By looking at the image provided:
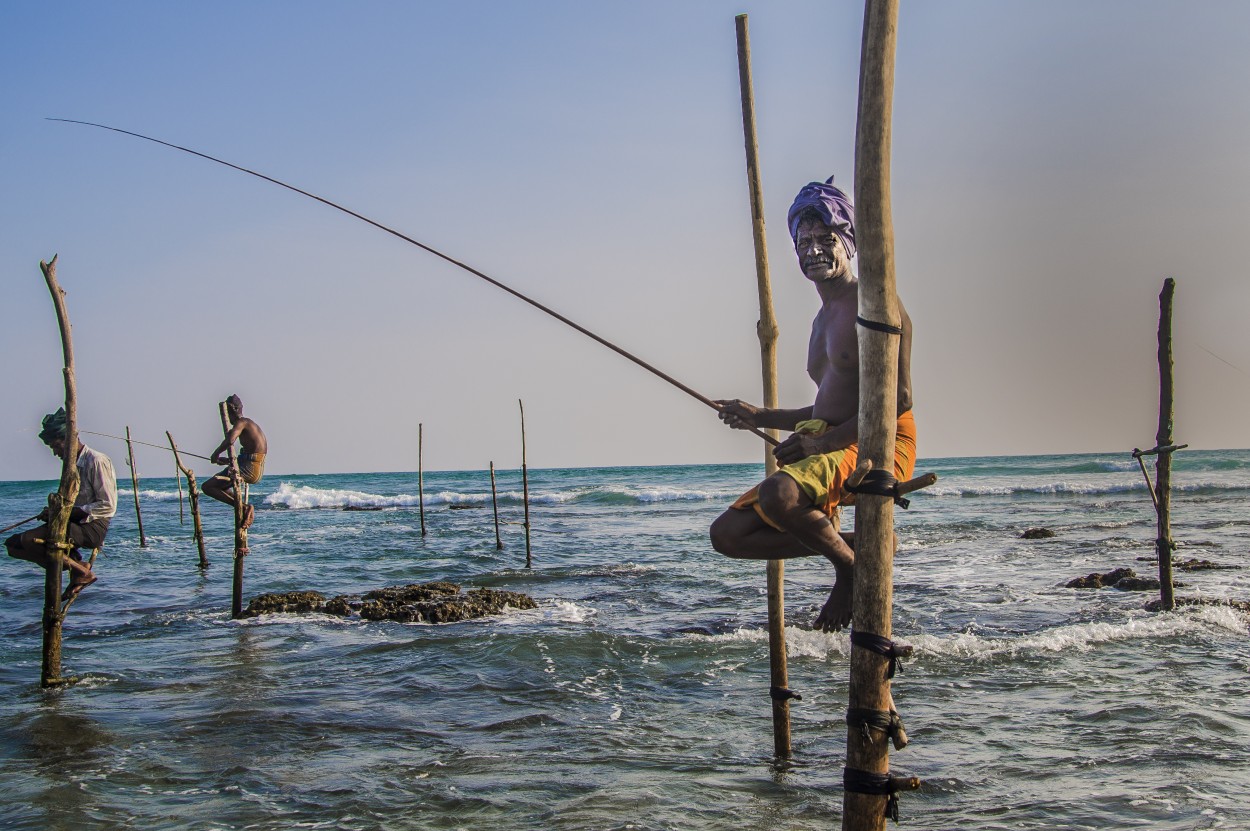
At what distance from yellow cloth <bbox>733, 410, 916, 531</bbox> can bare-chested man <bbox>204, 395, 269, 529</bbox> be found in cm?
1054

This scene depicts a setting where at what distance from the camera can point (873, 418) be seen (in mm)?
3285

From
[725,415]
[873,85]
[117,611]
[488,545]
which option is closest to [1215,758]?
[725,415]

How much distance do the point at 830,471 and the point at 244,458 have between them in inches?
445

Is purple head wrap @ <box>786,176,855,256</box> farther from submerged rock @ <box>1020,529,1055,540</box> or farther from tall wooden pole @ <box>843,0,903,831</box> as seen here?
submerged rock @ <box>1020,529,1055,540</box>

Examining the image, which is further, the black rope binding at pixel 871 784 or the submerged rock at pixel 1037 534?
the submerged rock at pixel 1037 534

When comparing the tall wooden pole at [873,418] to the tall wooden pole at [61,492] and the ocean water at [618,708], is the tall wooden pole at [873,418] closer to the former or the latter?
the ocean water at [618,708]

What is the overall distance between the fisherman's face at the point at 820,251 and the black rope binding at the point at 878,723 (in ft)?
5.66

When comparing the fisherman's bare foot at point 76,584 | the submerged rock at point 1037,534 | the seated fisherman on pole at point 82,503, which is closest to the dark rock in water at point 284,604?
the fisherman's bare foot at point 76,584

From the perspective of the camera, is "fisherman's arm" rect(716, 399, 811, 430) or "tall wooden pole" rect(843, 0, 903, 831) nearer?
"tall wooden pole" rect(843, 0, 903, 831)

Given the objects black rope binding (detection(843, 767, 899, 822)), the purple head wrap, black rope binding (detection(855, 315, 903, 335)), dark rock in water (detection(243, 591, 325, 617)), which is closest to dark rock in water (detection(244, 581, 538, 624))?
dark rock in water (detection(243, 591, 325, 617))

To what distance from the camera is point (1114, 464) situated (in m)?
50.7

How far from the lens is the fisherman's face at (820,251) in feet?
13.4

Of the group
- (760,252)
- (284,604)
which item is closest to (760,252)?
(760,252)

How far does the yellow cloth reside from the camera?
3762 millimetres
